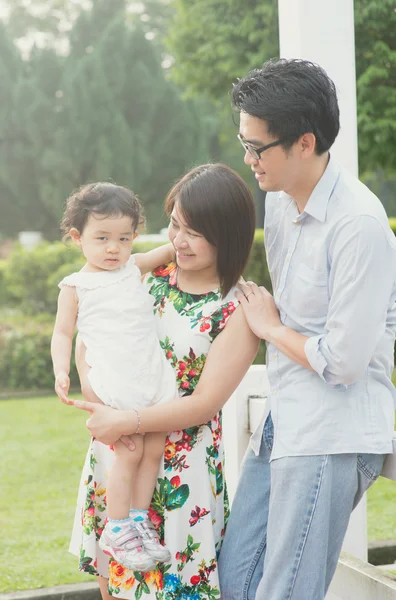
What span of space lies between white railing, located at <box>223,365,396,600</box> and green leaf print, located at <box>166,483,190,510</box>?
1.96 ft

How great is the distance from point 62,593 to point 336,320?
2.11m

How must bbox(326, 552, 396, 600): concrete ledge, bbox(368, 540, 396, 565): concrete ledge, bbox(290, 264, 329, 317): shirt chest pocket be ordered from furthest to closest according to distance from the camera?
bbox(368, 540, 396, 565): concrete ledge, bbox(326, 552, 396, 600): concrete ledge, bbox(290, 264, 329, 317): shirt chest pocket

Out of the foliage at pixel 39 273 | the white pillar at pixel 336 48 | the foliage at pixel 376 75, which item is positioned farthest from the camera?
the foliage at pixel 39 273

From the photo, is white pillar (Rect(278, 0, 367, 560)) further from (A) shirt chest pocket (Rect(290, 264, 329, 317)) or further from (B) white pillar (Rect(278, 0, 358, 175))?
(A) shirt chest pocket (Rect(290, 264, 329, 317))

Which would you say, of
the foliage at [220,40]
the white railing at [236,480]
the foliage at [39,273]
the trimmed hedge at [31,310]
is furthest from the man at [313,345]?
the foliage at [220,40]

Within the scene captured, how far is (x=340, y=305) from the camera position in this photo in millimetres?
1929

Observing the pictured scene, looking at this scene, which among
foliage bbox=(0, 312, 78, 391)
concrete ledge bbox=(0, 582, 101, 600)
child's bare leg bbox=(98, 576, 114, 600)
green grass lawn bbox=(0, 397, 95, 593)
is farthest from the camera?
foliage bbox=(0, 312, 78, 391)

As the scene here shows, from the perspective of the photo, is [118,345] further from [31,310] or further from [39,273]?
[39,273]

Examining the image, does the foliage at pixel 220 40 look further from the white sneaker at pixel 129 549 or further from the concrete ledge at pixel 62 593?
the white sneaker at pixel 129 549

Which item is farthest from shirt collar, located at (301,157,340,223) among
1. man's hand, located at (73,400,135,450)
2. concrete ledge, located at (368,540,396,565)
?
concrete ledge, located at (368,540,396,565)

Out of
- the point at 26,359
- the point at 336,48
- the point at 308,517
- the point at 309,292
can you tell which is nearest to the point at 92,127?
the point at 26,359

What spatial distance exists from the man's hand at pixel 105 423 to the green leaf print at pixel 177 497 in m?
0.22

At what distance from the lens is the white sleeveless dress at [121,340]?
7.38ft

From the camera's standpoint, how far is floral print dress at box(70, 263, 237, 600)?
2307 millimetres
